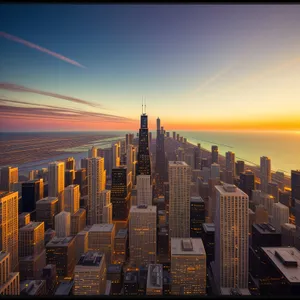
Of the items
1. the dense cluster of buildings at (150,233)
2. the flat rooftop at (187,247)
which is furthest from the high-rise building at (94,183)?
the flat rooftop at (187,247)

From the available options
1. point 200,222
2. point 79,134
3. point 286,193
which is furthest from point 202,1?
point 286,193

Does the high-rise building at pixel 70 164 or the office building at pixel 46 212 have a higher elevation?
the high-rise building at pixel 70 164

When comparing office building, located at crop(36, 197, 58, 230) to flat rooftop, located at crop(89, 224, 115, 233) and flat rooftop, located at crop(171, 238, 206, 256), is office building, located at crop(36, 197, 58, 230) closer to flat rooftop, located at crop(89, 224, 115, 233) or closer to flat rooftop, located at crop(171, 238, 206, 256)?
flat rooftop, located at crop(89, 224, 115, 233)

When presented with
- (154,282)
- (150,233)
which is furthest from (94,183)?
(154,282)

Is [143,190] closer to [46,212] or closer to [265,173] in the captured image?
[46,212]

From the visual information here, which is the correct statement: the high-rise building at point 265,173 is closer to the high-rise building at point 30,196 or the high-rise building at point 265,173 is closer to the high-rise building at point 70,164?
the high-rise building at point 70,164

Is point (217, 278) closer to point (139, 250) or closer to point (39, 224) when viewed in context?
point (139, 250)
